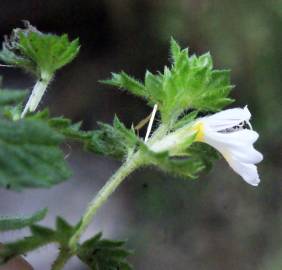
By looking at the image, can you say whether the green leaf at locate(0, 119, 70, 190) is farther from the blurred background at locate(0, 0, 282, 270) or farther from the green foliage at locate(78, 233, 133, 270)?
the blurred background at locate(0, 0, 282, 270)

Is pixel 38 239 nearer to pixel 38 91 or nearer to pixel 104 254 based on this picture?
pixel 104 254

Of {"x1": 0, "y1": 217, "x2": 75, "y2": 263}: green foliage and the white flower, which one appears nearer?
{"x1": 0, "y1": 217, "x2": 75, "y2": 263}: green foliage

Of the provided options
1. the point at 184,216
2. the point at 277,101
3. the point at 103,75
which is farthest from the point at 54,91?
the point at 277,101

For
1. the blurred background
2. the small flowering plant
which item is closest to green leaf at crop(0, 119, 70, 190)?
the small flowering plant

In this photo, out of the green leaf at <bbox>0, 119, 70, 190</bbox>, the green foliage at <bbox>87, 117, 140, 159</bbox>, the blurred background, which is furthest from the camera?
Answer: the blurred background

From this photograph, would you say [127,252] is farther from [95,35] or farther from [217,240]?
[95,35]

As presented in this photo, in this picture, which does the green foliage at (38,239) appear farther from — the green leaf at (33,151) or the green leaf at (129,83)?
the green leaf at (129,83)
